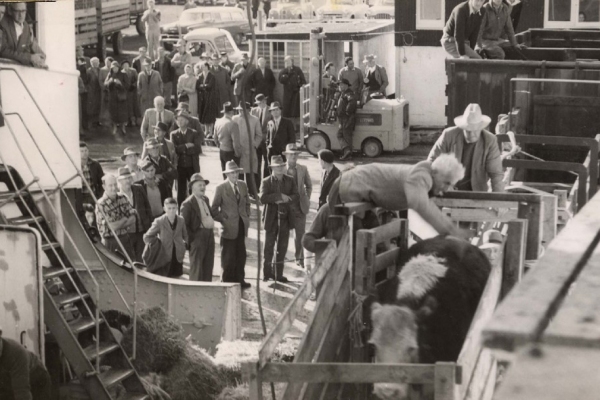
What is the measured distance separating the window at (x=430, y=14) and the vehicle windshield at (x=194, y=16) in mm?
13466

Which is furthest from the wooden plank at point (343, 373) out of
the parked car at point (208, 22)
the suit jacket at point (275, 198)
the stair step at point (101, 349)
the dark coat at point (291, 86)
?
the parked car at point (208, 22)

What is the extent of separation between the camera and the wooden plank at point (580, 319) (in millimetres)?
1851

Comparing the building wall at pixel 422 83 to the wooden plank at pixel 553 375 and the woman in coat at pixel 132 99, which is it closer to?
the woman in coat at pixel 132 99

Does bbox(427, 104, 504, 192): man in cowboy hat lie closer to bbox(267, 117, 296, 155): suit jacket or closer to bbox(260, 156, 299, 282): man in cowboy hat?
bbox(260, 156, 299, 282): man in cowboy hat

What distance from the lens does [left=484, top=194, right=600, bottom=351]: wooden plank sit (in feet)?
6.21

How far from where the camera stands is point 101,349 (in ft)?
35.3

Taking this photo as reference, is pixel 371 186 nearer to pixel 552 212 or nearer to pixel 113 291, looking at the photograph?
pixel 552 212

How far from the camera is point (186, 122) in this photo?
19.3 m

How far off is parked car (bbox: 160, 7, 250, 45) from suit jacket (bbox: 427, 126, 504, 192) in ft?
96.1

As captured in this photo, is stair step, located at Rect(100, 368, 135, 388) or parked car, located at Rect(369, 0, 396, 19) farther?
parked car, located at Rect(369, 0, 396, 19)

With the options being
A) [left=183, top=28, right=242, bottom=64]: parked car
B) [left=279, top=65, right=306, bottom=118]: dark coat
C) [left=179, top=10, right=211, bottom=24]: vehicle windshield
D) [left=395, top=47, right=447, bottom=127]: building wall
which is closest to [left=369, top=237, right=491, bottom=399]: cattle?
[left=395, top=47, right=447, bottom=127]: building wall

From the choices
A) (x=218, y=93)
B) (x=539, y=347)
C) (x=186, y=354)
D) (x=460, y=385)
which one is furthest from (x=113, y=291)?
(x=218, y=93)

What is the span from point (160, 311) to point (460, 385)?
7.57 m

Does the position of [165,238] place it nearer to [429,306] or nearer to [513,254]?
[513,254]
